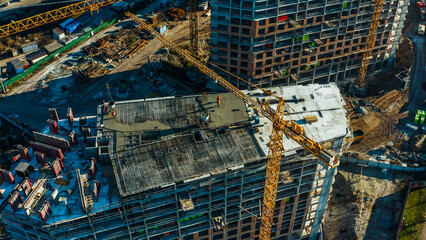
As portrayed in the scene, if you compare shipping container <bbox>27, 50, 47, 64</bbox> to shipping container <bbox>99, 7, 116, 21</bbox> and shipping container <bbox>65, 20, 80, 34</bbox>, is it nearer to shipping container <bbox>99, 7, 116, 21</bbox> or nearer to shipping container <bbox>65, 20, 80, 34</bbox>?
shipping container <bbox>65, 20, 80, 34</bbox>

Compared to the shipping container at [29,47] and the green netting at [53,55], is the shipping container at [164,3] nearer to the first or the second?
the green netting at [53,55]

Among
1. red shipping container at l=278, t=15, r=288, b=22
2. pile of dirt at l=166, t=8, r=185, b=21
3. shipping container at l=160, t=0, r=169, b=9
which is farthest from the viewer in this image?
shipping container at l=160, t=0, r=169, b=9

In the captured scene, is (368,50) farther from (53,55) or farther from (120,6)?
(53,55)

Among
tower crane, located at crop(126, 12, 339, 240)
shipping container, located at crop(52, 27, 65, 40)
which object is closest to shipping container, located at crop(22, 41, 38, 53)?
shipping container, located at crop(52, 27, 65, 40)

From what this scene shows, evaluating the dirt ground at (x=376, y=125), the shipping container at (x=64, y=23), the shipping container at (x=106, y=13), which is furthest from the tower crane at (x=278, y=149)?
the shipping container at (x=64, y=23)

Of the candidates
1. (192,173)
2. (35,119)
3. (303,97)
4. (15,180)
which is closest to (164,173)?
(192,173)

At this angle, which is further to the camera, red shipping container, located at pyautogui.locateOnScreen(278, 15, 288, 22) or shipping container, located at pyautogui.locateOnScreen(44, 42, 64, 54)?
shipping container, located at pyautogui.locateOnScreen(44, 42, 64, 54)

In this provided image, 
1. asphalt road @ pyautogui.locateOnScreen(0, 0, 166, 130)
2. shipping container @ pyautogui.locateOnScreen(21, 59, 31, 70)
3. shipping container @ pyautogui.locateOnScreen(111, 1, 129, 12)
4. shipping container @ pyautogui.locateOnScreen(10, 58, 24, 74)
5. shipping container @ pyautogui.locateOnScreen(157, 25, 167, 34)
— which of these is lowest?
asphalt road @ pyautogui.locateOnScreen(0, 0, 166, 130)
